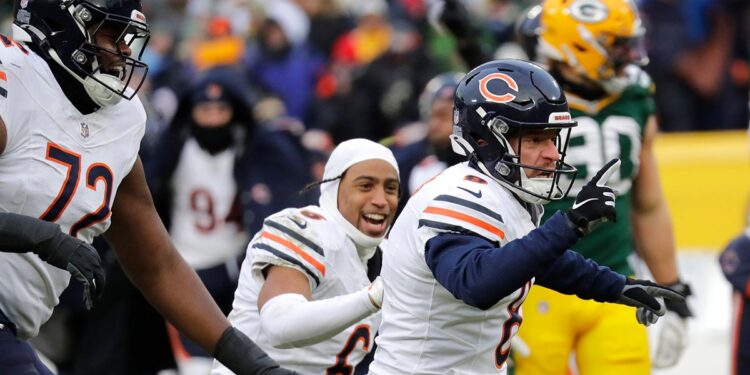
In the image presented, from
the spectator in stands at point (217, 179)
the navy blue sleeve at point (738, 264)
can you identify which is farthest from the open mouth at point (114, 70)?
the spectator in stands at point (217, 179)

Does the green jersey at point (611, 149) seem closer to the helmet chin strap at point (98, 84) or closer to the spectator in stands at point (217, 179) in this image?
the helmet chin strap at point (98, 84)

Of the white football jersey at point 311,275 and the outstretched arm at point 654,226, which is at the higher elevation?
the white football jersey at point 311,275

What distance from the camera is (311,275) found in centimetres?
514

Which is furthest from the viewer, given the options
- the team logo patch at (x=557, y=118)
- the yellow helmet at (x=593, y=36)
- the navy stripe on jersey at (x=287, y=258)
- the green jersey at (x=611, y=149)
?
the yellow helmet at (x=593, y=36)

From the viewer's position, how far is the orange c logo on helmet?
178 inches

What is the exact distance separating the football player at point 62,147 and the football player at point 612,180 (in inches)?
64.1

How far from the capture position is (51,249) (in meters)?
4.19

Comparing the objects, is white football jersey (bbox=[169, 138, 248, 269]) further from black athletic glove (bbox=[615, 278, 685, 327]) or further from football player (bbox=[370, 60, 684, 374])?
black athletic glove (bbox=[615, 278, 685, 327])

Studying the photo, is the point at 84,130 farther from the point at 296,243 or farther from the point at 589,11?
the point at 589,11

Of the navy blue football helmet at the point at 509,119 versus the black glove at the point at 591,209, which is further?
the navy blue football helmet at the point at 509,119

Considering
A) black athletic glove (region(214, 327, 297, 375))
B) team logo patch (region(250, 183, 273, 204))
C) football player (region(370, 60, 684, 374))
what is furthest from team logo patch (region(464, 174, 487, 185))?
team logo patch (region(250, 183, 273, 204))

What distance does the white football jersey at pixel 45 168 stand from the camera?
14.5 ft

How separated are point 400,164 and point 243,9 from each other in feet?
25.3

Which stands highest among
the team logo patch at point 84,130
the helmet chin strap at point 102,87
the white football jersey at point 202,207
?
the helmet chin strap at point 102,87
